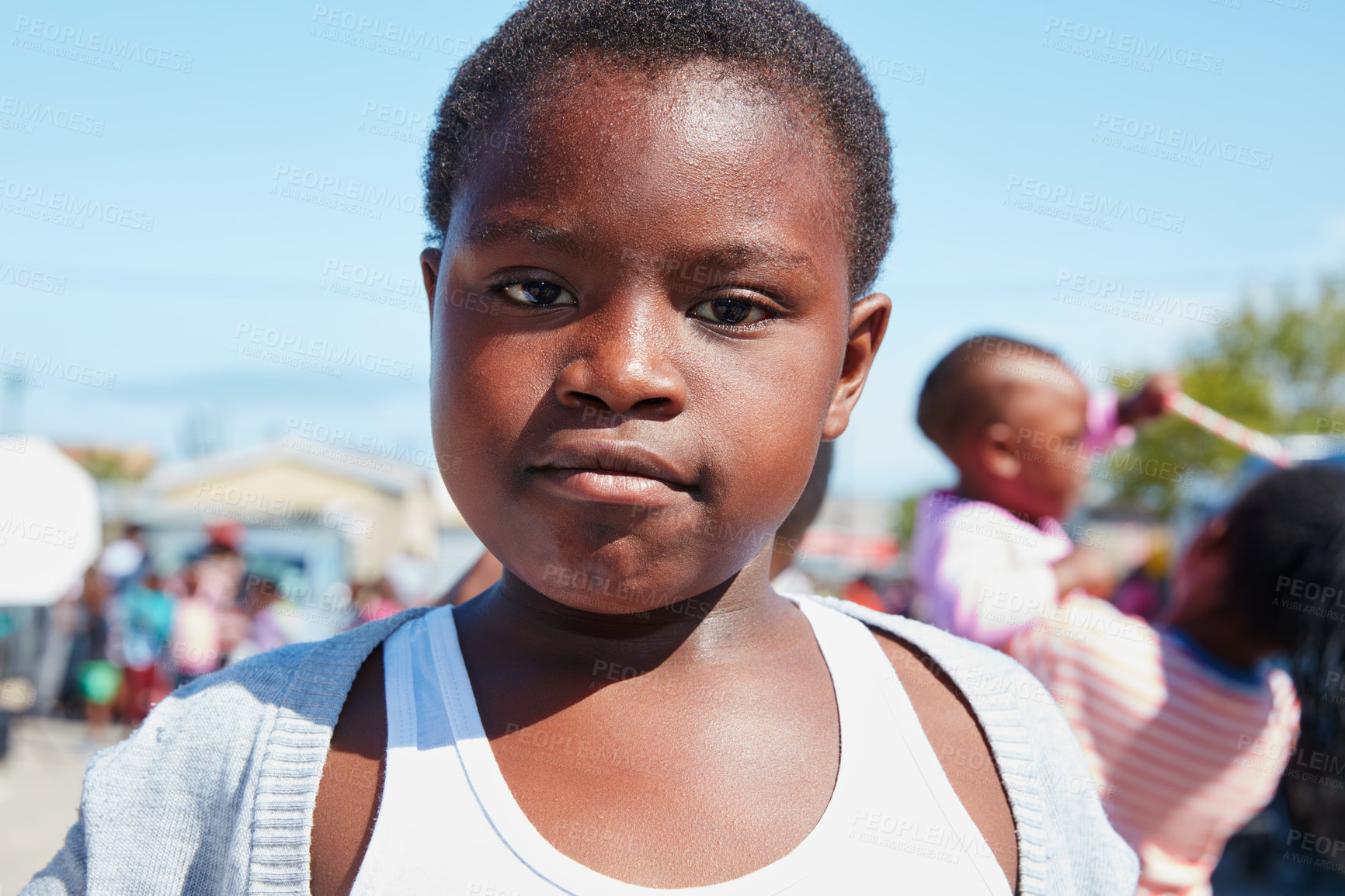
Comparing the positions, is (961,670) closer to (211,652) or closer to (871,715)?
(871,715)

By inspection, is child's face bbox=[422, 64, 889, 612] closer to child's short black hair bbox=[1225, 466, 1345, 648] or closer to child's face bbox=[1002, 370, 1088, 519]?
child's short black hair bbox=[1225, 466, 1345, 648]

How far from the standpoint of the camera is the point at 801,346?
125cm

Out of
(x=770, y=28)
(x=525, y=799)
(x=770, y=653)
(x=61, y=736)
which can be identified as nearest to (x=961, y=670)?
(x=770, y=653)

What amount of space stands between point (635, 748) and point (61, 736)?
38.7 ft

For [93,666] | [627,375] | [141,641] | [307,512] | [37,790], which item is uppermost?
[627,375]

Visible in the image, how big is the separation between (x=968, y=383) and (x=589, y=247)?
2455 millimetres

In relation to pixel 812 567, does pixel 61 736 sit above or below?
above

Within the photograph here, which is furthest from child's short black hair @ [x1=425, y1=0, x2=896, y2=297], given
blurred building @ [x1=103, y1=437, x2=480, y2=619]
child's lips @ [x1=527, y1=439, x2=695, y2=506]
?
blurred building @ [x1=103, y1=437, x2=480, y2=619]

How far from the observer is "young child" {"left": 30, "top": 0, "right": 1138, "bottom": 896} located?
1136 millimetres

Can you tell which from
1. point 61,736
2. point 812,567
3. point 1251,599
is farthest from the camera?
point 812,567

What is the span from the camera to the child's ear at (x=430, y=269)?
150cm

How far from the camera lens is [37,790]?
26.5ft

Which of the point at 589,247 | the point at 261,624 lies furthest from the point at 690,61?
the point at 261,624

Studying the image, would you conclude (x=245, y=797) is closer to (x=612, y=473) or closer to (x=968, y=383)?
(x=612, y=473)
